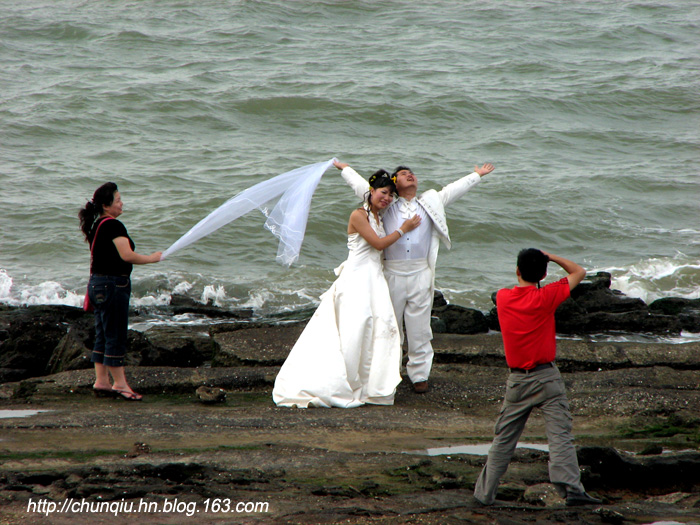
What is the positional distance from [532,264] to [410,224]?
212cm

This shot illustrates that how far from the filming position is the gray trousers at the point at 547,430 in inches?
150

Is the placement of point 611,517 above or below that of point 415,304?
below

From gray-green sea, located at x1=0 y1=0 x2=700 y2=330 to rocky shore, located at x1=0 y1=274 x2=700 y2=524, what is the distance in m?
4.18

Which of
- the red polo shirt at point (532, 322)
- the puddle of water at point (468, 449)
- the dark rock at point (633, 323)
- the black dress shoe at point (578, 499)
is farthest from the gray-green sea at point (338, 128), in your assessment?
the black dress shoe at point (578, 499)

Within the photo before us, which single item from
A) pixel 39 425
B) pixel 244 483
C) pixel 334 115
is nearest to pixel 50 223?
pixel 334 115

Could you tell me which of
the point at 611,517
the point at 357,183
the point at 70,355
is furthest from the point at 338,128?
the point at 611,517

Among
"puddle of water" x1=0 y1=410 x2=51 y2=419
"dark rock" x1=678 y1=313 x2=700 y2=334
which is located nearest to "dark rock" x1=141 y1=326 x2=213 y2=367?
"puddle of water" x1=0 y1=410 x2=51 y2=419

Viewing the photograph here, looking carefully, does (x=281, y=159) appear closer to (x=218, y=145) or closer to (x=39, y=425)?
(x=218, y=145)

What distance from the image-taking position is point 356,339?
5832 mm

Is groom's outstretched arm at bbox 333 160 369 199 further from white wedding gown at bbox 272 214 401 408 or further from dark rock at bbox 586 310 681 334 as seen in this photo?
dark rock at bbox 586 310 681 334

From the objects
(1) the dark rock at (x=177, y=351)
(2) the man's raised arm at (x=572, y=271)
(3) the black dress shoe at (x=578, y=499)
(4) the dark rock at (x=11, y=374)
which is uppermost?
(2) the man's raised arm at (x=572, y=271)

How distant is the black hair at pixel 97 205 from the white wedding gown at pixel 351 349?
77.7 inches

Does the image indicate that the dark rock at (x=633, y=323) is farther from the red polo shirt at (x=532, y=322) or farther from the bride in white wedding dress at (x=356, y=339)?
the red polo shirt at (x=532, y=322)

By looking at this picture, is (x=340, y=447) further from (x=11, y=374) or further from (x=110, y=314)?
(x=11, y=374)
